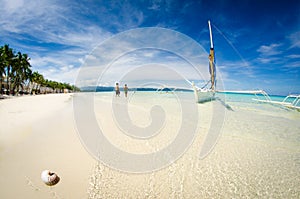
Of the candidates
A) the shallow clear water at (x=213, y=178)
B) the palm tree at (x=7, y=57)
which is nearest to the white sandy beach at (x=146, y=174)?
the shallow clear water at (x=213, y=178)

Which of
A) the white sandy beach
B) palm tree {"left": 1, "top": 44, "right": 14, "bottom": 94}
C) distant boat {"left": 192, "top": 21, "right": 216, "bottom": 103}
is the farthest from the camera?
palm tree {"left": 1, "top": 44, "right": 14, "bottom": 94}

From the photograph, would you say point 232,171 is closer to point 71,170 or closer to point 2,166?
point 71,170

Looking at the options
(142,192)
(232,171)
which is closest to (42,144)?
(142,192)

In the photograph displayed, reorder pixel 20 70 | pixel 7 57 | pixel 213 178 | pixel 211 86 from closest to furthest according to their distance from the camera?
pixel 213 178, pixel 211 86, pixel 7 57, pixel 20 70

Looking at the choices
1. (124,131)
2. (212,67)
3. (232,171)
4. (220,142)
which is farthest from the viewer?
(212,67)

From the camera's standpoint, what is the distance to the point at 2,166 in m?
2.88

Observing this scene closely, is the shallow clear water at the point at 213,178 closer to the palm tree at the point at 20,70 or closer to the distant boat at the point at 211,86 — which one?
the distant boat at the point at 211,86

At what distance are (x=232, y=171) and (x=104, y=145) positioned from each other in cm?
328

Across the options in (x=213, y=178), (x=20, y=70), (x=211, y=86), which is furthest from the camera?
(x=20, y=70)

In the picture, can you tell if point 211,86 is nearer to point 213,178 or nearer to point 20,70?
point 213,178

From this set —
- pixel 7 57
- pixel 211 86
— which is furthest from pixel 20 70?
pixel 211 86

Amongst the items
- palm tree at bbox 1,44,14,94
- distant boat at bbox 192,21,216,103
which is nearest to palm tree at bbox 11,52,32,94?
palm tree at bbox 1,44,14,94

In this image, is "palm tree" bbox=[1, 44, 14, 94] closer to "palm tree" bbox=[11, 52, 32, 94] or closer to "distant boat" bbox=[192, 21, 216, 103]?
"palm tree" bbox=[11, 52, 32, 94]

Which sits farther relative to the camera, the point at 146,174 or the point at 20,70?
the point at 20,70
